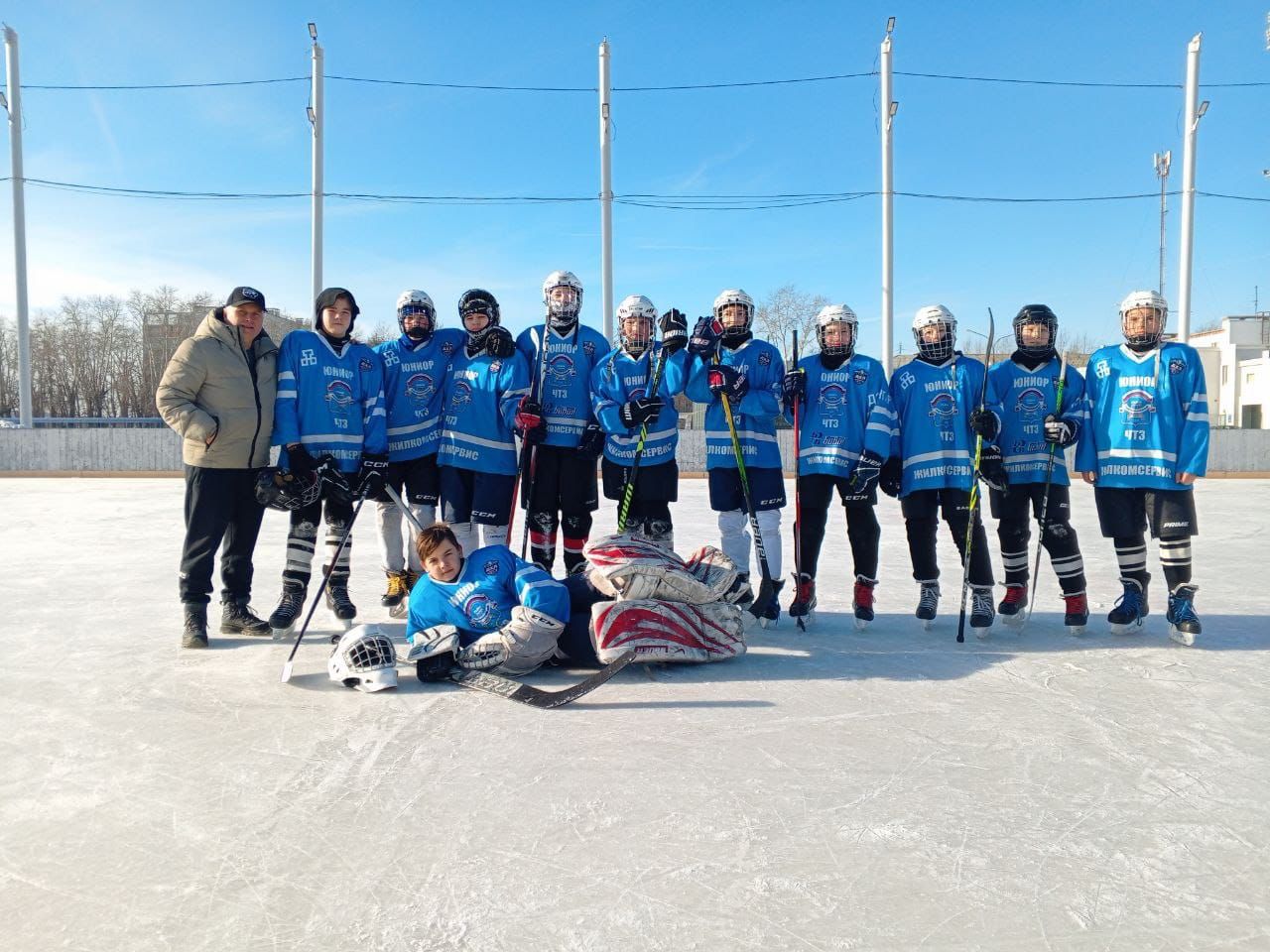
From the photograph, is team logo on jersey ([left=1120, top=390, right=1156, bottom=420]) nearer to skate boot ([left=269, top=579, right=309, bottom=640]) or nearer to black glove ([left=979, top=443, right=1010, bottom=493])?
black glove ([left=979, top=443, right=1010, bottom=493])

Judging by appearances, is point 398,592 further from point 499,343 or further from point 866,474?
point 866,474

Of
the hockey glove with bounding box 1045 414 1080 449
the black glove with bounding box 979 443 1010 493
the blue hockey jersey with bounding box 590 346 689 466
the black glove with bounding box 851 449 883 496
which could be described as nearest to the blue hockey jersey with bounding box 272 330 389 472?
the blue hockey jersey with bounding box 590 346 689 466

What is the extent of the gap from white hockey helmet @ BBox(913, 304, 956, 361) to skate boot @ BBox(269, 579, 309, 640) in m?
3.17

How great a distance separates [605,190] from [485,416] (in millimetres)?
10338

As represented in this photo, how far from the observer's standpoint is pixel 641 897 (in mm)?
1702

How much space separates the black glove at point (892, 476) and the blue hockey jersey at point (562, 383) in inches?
58.5

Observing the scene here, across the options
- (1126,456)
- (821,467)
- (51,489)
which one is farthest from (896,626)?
(51,489)

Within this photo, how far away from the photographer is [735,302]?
421cm

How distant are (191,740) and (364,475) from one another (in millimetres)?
1658

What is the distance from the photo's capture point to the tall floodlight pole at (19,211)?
14539 mm

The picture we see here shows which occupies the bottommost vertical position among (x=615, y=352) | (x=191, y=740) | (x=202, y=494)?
(x=191, y=740)

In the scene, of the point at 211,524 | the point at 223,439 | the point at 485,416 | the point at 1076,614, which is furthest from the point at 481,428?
the point at 1076,614

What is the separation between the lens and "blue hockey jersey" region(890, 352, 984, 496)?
4.05 m

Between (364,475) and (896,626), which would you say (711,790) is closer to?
(896,626)
